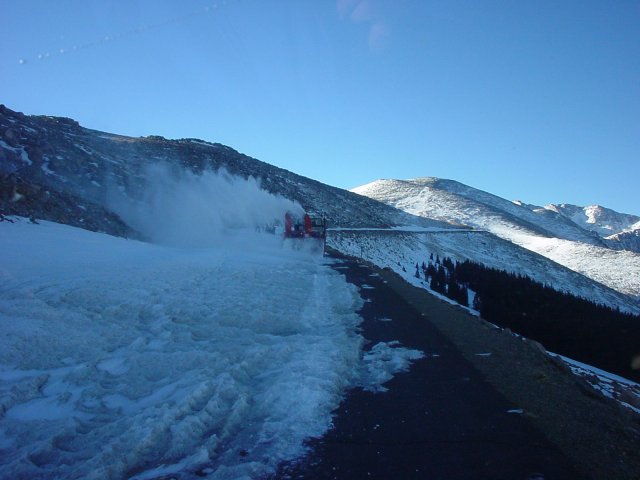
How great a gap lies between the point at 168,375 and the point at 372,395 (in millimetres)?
2973

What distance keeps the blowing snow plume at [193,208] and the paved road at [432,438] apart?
77.9 ft

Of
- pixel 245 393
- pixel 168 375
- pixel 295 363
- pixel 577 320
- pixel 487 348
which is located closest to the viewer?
pixel 245 393

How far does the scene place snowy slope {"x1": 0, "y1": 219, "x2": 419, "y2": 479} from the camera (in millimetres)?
4285

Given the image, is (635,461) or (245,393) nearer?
(635,461)

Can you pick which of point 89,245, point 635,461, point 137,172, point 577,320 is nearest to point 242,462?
point 635,461

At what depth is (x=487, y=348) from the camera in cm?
855

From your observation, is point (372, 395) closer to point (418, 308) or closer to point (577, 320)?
point (418, 308)

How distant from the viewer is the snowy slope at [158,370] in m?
4.29

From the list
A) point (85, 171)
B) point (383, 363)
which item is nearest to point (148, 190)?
point (85, 171)

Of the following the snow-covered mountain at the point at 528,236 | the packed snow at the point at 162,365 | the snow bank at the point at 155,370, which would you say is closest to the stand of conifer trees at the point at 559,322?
the packed snow at the point at 162,365

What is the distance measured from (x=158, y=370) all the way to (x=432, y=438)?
410 cm

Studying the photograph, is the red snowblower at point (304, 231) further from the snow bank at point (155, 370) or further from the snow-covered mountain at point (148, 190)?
the snow bank at point (155, 370)

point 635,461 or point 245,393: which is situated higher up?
point 635,461

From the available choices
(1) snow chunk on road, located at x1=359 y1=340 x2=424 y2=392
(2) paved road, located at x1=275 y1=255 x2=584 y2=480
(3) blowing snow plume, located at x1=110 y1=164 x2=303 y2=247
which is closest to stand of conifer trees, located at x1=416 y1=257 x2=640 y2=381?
(1) snow chunk on road, located at x1=359 y1=340 x2=424 y2=392
